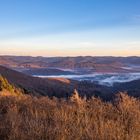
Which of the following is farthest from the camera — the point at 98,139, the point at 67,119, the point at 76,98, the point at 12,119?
the point at 76,98

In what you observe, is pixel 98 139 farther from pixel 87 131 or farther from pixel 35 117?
pixel 35 117

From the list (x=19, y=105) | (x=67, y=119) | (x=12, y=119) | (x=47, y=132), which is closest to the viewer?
(x=47, y=132)

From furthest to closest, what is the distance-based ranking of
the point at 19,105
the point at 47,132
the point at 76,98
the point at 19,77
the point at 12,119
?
the point at 19,77 < the point at 19,105 < the point at 76,98 < the point at 12,119 < the point at 47,132

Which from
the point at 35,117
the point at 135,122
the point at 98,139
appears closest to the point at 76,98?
the point at 35,117

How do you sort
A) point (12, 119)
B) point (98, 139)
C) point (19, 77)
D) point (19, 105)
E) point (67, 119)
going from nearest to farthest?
point (98, 139)
point (67, 119)
point (12, 119)
point (19, 105)
point (19, 77)

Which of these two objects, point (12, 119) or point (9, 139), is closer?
point (9, 139)

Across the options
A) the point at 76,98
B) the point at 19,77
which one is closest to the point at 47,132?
the point at 76,98

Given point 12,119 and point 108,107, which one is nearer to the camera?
point 12,119

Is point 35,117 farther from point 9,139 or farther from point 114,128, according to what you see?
point 114,128
